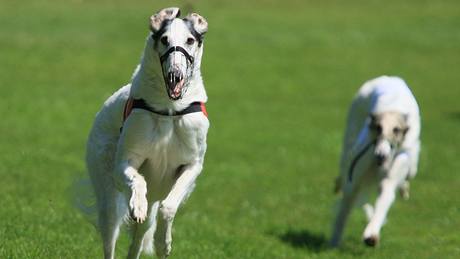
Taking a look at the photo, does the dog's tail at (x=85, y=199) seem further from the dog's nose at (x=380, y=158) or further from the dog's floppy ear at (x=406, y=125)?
the dog's floppy ear at (x=406, y=125)

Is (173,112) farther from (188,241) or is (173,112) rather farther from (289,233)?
(289,233)

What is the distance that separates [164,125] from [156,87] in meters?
0.28

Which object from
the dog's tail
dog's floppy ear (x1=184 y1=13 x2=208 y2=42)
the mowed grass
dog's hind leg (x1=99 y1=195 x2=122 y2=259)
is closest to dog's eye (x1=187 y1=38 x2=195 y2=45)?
dog's floppy ear (x1=184 y1=13 x2=208 y2=42)

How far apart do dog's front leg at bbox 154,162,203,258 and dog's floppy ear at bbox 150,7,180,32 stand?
110 cm

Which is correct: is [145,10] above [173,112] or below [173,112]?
below

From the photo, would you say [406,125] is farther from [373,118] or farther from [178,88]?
[178,88]

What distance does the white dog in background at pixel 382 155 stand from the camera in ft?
36.1

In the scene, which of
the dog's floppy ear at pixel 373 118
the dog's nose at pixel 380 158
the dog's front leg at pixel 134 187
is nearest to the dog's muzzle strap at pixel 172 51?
the dog's front leg at pixel 134 187

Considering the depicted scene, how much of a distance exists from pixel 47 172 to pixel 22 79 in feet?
36.1

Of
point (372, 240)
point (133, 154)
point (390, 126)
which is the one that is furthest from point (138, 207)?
point (390, 126)

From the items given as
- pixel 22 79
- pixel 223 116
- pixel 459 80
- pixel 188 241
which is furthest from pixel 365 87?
pixel 459 80

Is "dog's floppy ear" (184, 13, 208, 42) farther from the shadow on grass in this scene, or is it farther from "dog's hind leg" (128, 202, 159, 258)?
the shadow on grass

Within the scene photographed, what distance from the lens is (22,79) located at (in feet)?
80.3

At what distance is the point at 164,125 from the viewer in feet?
22.1
